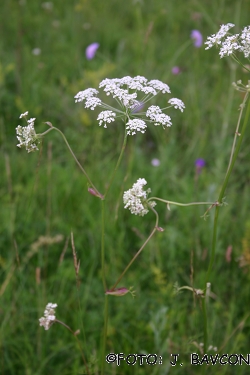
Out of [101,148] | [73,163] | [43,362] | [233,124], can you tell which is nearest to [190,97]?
[233,124]

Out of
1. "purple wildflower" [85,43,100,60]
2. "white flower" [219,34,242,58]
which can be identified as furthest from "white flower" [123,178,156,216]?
"purple wildflower" [85,43,100,60]

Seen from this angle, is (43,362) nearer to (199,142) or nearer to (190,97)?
(199,142)

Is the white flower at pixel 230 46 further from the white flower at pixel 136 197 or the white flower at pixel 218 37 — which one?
the white flower at pixel 136 197

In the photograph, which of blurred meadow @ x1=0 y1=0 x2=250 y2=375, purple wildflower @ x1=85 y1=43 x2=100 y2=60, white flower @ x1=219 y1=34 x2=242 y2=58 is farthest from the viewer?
purple wildflower @ x1=85 y1=43 x2=100 y2=60

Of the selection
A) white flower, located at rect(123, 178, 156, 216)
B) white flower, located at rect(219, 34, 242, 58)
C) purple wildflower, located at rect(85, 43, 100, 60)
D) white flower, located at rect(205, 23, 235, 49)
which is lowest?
→ white flower, located at rect(123, 178, 156, 216)

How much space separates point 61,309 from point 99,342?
0.22 m

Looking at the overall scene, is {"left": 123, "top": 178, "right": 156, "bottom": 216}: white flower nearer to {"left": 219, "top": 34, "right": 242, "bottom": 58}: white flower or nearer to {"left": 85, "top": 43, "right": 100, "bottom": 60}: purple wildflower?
{"left": 219, "top": 34, "right": 242, "bottom": 58}: white flower

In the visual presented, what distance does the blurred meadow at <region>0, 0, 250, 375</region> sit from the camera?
169cm

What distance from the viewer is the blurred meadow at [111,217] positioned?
169cm

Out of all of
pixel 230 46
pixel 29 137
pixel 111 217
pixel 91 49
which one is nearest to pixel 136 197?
pixel 29 137

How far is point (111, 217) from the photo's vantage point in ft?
7.22

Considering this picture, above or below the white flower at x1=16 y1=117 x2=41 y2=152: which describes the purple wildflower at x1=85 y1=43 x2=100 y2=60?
above

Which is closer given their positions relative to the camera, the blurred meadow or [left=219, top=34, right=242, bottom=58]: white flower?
[left=219, top=34, right=242, bottom=58]: white flower

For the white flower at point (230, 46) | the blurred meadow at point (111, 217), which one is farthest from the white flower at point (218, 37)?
the blurred meadow at point (111, 217)
